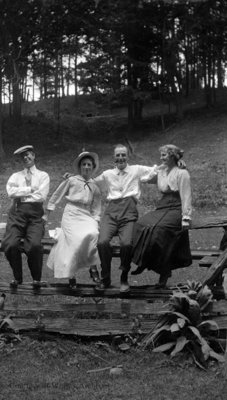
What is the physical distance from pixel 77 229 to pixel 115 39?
900 inches

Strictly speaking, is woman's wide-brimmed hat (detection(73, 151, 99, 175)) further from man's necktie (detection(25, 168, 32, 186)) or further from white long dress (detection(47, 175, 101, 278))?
man's necktie (detection(25, 168, 32, 186))

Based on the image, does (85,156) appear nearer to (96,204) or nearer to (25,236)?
(96,204)

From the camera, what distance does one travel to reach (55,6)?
26.3 m

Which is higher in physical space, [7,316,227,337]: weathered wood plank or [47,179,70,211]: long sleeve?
[47,179,70,211]: long sleeve

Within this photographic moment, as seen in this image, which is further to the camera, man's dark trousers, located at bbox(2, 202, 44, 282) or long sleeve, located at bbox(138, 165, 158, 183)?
long sleeve, located at bbox(138, 165, 158, 183)

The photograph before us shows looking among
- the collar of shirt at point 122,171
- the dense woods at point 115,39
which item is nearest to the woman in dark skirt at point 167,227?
the collar of shirt at point 122,171

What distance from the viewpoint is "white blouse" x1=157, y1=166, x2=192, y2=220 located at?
23.2 ft

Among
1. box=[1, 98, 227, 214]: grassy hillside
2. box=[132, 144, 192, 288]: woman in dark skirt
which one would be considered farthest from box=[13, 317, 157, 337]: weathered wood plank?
box=[1, 98, 227, 214]: grassy hillside

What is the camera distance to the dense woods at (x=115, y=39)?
2608 cm

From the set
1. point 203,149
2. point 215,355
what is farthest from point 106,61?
point 215,355

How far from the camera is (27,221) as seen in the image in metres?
7.58

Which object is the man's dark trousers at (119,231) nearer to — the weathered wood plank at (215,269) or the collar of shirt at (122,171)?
the collar of shirt at (122,171)

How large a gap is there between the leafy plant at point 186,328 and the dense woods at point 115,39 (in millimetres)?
20755

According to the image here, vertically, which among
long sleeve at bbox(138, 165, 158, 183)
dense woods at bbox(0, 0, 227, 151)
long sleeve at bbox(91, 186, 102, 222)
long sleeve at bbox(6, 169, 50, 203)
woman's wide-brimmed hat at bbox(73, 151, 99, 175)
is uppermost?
dense woods at bbox(0, 0, 227, 151)
